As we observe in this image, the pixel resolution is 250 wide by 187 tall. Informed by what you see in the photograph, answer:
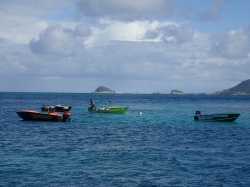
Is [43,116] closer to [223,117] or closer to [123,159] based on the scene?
[223,117]

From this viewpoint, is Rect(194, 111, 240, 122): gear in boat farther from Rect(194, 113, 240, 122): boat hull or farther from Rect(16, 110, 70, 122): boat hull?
Rect(16, 110, 70, 122): boat hull

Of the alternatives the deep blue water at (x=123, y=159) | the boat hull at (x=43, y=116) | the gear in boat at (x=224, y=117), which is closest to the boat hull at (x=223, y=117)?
the gear in boat at (x=224, y=117)

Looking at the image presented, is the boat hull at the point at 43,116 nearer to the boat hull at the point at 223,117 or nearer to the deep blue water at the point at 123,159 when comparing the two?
the deep blue water at the point at 123,159

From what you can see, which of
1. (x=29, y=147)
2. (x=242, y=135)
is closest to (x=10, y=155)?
(x=29, y=147)

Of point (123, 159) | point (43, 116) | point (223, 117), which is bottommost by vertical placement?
point (123, 159)

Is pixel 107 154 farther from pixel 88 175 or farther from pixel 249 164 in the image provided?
pixel 249 164

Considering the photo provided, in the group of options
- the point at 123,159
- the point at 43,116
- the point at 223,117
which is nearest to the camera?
the point at 123,159

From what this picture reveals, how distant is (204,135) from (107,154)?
1539cm

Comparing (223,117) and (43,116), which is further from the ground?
(43,116)

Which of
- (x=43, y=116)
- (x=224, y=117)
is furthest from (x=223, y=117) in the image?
(x=43, y=116)

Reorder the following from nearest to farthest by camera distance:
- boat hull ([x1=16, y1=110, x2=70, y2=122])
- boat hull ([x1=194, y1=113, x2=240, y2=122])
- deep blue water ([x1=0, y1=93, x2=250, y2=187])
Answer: deep blue water ([x1=0, y1=93, x2=250, y2=187]), boat hull ([x1=16, y1=110, x2=70, y2=122]), boat hull ([x1=194, y1=113, x2=240, y2=122])

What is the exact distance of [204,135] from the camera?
128 ft

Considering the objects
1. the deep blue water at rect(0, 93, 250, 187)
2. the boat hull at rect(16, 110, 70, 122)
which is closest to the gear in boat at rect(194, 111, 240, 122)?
the deep blue water at rect(0, 93, 250, 187)

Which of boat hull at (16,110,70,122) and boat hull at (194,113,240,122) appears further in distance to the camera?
boat hull at (194,113,240,122)
